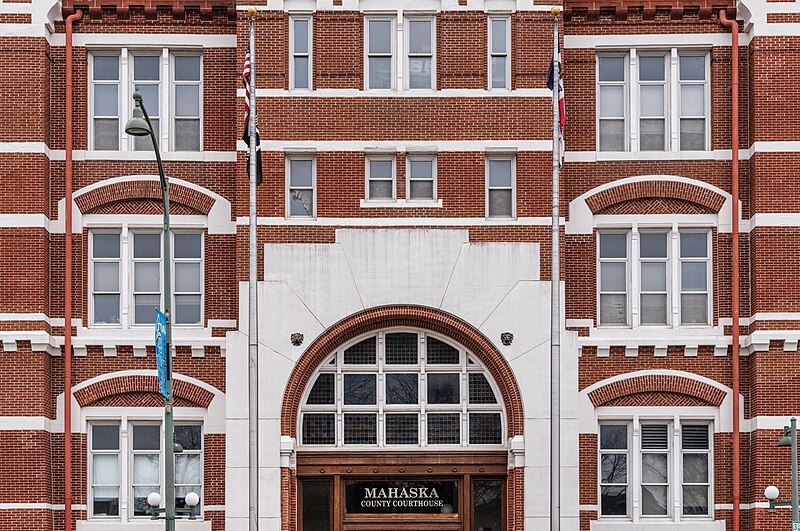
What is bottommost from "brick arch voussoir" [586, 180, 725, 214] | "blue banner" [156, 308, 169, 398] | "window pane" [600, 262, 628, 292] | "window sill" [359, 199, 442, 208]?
"blue banner" [156, 308, 169, 398]

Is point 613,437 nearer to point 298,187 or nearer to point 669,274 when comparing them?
point 669,274

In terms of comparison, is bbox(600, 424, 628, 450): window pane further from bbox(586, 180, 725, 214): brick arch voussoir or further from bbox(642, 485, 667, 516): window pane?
bbox(586, 180, 725, 214): brick arch voussoir

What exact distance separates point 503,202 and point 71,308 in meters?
9.87

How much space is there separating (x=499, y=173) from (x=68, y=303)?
392 inches

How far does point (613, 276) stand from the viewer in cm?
3338

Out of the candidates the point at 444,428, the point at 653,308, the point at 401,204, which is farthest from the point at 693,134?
the point at 444,428

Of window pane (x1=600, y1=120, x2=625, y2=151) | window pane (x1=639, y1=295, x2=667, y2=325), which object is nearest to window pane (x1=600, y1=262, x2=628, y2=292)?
window pane (x1=639, y1=295, x2=667, y2=325)

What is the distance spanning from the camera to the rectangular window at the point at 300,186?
32781 mm

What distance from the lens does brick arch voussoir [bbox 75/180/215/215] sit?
3309cm

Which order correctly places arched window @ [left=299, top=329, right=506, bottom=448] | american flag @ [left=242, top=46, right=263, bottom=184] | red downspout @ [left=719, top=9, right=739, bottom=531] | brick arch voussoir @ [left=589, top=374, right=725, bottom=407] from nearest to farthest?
1. american flag @ [left=242, top=46, right=263, bottom=184]
2. red downspout @ [left=719, top=9, right=739, bottom=531]
3. brick arch voussoir @ [left=589, top=374, right=725, bottom=407]
4. arched window @ [left=299, top=329, right=506, bottom=448]

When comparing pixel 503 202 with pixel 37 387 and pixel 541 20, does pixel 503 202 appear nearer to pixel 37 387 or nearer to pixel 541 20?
pixel 541 20

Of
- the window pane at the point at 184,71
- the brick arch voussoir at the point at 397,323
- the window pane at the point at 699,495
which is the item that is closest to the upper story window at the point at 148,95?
the window pane at the point at 184,71

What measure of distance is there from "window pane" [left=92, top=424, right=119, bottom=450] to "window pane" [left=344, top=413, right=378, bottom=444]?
5.12 meters

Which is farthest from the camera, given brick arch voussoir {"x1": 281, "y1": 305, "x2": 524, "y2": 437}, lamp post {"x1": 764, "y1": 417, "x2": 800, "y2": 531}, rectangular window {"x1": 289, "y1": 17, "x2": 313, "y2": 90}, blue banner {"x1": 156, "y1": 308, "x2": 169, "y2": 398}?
rectangular window {"x1": 289, "y1": 17, "x2": 313, "y2": 90}
